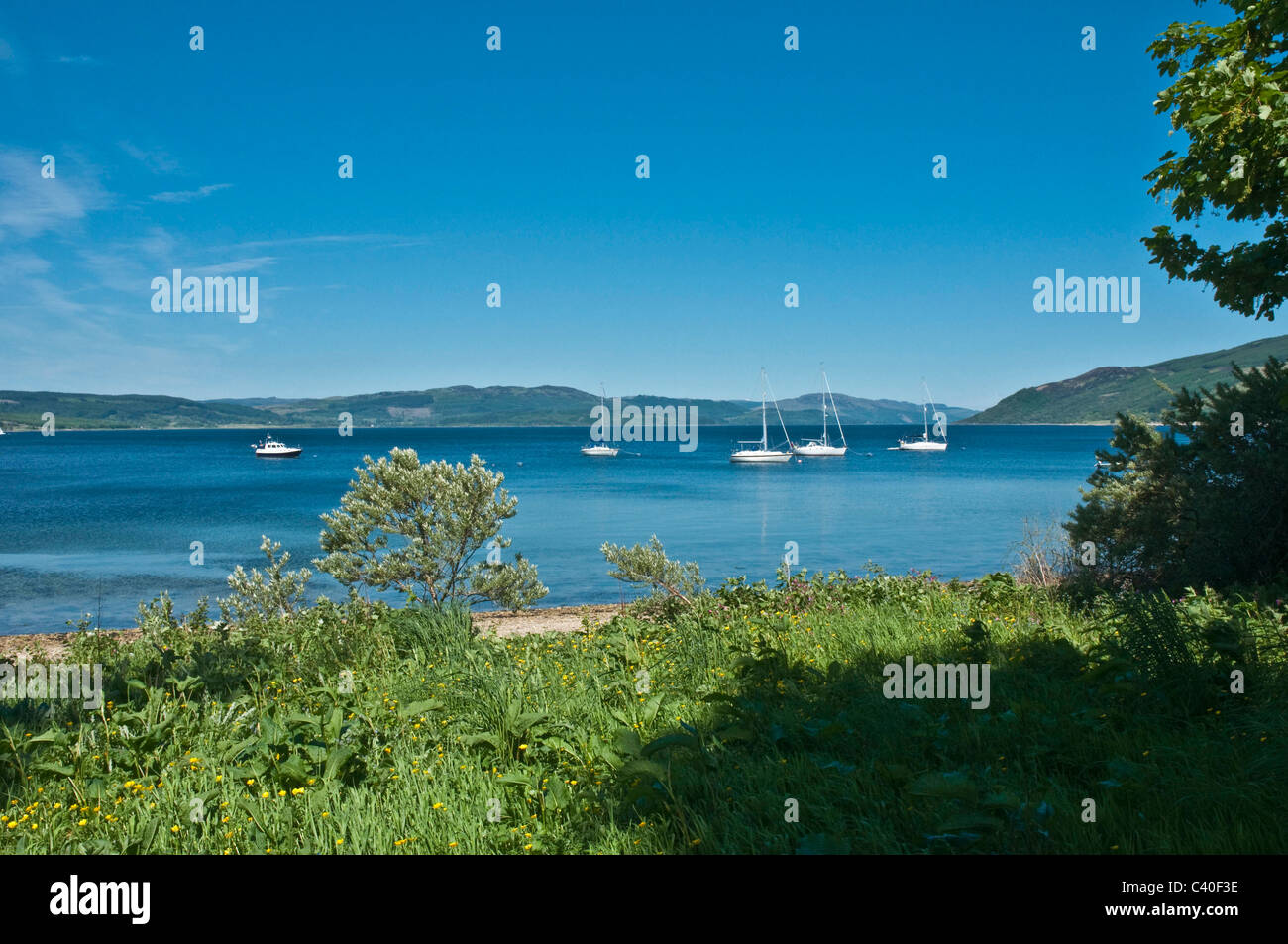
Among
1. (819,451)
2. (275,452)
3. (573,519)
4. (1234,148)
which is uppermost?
(1234,148)

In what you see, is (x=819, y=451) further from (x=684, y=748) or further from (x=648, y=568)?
(x=684, y=748)

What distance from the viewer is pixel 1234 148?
630 centimetres

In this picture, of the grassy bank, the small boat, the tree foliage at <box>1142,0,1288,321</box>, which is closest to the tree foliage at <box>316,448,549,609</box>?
the grassy bank

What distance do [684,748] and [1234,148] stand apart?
6441 millimetres

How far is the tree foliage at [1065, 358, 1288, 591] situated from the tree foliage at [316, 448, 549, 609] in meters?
12.6

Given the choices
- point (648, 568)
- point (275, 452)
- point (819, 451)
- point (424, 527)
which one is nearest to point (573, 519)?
point (424, 527)

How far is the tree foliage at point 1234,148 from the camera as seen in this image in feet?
19.5

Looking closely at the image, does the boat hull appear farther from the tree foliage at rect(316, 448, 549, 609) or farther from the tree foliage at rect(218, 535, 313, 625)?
the tree foliage at rect(218, 535, 313, 625)

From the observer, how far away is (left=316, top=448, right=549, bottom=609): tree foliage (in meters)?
19.0

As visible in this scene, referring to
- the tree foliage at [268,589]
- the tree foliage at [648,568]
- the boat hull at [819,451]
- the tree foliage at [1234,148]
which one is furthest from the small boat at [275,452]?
the tree foliage at [1234,148]

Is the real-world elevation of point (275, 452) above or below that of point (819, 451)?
above
